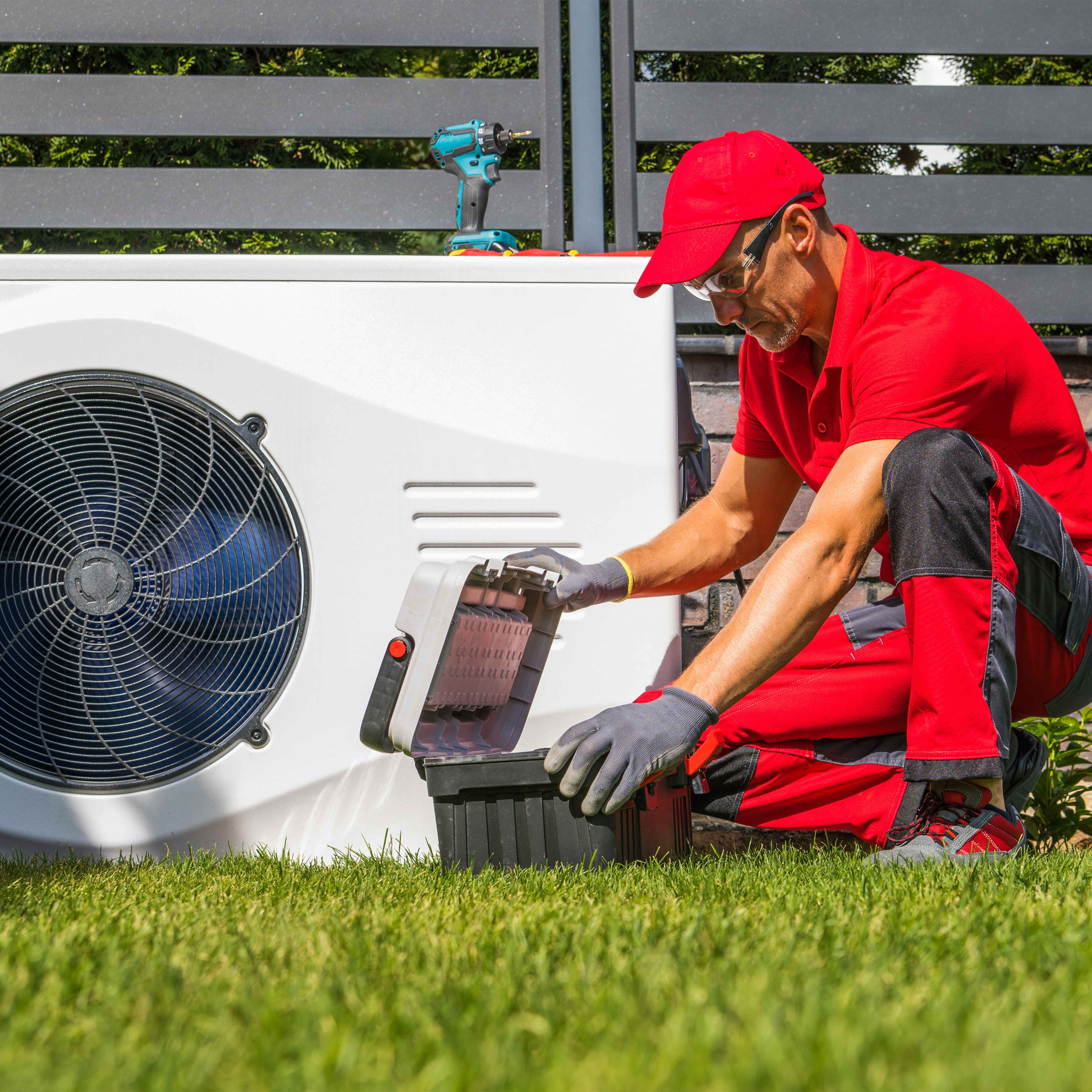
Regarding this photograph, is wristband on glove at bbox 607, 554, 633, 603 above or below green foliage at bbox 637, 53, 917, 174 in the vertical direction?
below

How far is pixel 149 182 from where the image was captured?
111 inches

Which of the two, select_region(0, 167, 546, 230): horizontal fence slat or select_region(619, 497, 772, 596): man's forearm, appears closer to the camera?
select_region(619, 497, 772, 596): man's forearm

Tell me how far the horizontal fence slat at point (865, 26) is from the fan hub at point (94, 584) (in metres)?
1.98

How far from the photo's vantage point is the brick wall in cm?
273

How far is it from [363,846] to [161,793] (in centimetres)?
35

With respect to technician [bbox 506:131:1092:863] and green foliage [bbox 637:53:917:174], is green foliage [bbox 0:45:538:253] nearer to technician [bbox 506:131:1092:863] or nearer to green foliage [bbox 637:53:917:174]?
green foliage [bbox 637:53:917:174]

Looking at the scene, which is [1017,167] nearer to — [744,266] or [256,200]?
[744,266]

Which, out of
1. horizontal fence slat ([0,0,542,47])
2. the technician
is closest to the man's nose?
the technician

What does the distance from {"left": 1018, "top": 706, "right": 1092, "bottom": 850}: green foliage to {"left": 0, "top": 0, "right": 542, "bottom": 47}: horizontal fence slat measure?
2.13 meters

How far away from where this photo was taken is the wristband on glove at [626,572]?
Answer: 1.77 meters

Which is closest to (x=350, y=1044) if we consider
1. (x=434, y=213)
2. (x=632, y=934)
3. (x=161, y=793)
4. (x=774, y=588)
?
(x=632, y=934)

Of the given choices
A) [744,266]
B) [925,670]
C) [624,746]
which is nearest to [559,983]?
[624,746]

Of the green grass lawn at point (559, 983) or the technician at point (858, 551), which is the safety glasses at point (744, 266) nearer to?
the technician at point (858, 551)

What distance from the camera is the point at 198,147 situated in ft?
14.5
